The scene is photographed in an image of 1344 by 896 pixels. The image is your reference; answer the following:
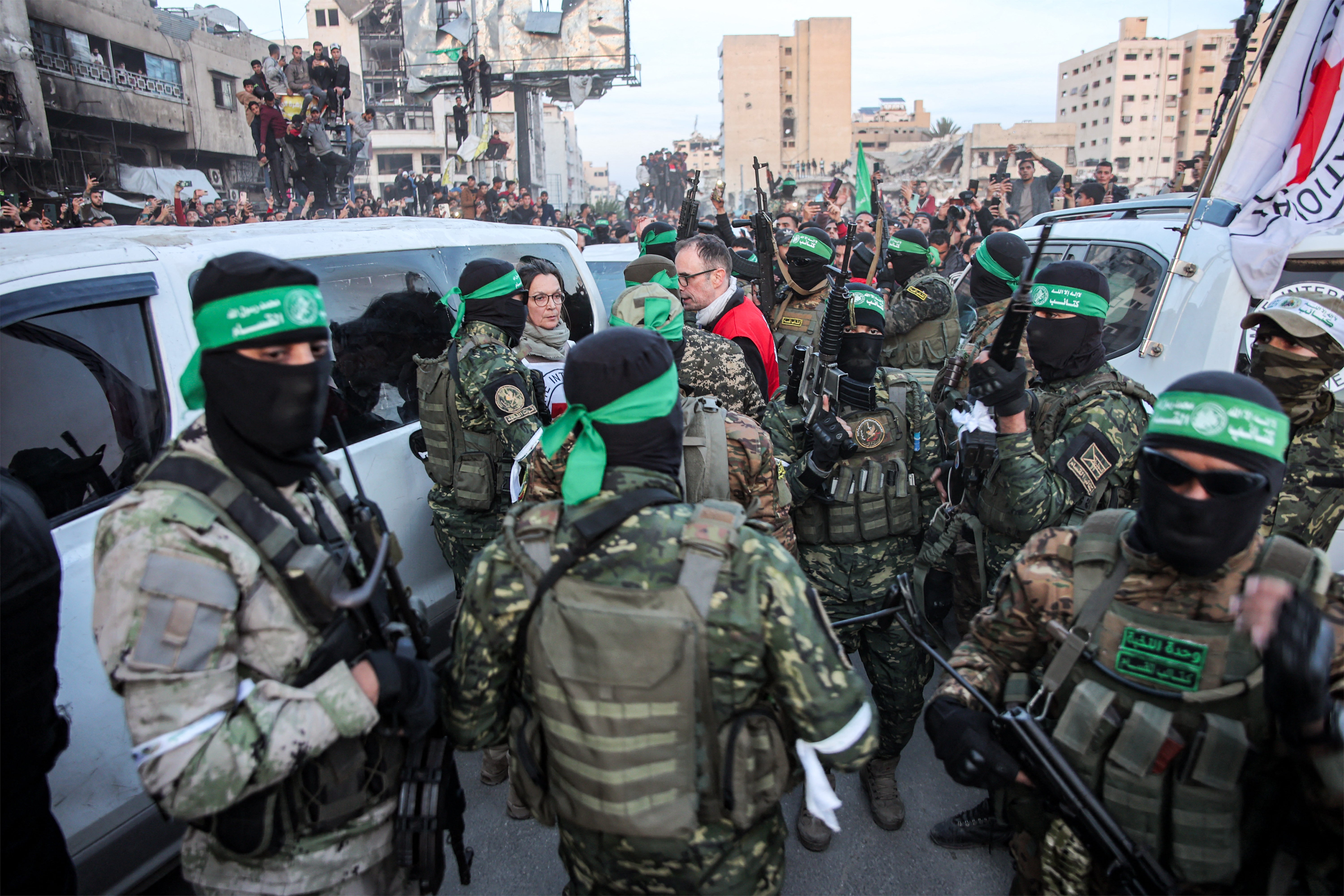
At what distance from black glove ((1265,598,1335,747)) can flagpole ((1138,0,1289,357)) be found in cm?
288

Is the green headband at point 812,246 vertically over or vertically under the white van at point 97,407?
over

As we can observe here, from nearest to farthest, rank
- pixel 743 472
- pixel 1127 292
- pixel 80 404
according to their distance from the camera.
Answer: pixel 80 404
pixel 743 472
pixel 1127 292

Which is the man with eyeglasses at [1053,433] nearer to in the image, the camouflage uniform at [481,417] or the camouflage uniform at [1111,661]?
the camouflage uniform at [1111,661]

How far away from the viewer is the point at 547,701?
1.65 metres

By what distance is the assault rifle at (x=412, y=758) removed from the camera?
1.76 meters

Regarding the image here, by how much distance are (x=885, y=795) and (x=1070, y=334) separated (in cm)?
196

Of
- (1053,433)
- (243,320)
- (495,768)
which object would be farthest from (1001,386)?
(495,768)

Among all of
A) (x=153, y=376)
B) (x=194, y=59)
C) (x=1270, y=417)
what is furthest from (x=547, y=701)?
(x=194, y=59)

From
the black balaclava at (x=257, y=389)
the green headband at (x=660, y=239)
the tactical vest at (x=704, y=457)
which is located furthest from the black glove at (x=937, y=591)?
the green headband at (x=660, y=239)

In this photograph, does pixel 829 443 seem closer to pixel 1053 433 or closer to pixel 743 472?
pixel 743 472

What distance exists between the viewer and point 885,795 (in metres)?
3.09

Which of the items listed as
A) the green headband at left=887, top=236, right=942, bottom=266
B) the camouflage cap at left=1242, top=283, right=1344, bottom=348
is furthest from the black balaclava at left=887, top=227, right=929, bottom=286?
the camouflage cap at left=1242, top=283, right=1344, bottom=348

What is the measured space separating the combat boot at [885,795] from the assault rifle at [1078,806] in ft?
4.23

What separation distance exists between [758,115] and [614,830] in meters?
68.7
